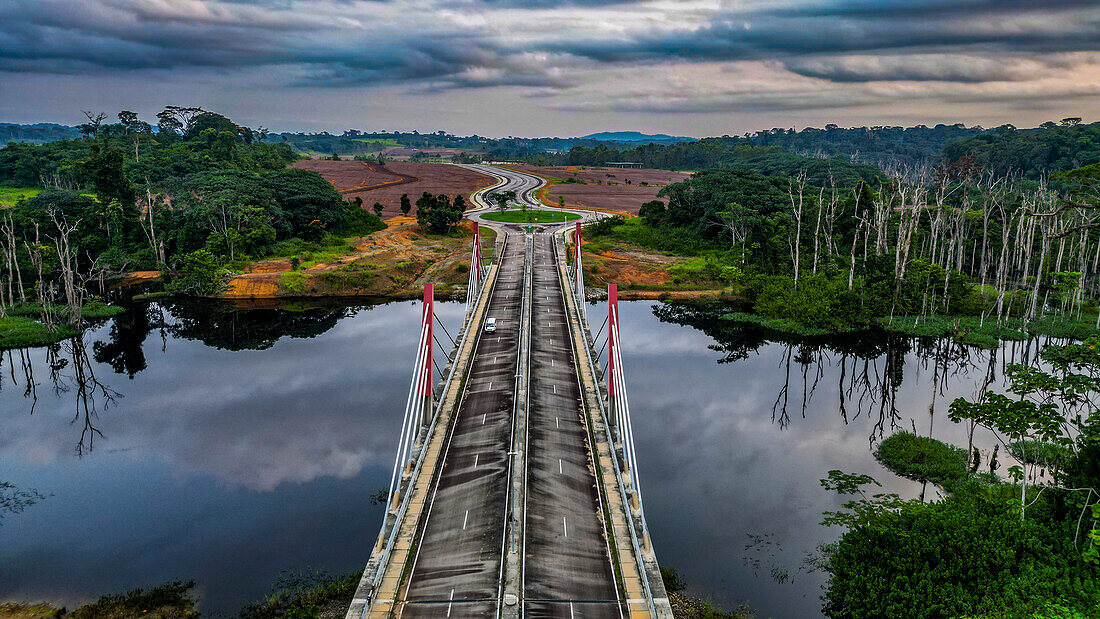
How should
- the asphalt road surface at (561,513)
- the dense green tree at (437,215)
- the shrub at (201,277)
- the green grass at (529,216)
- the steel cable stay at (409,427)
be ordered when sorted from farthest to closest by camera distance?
1. the green grass at (529,216)
2. the dense green tree at (437,215)
3. the shrub at (201,277)
4. the steel cable stay at (409,427)
5. the asphalt road surface at (561,513)

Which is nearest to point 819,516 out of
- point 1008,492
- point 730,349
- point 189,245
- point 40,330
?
point 1008,492

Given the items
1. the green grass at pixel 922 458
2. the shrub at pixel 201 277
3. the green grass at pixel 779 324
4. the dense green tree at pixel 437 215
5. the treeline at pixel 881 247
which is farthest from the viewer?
the dense green tree at pixel 437 215

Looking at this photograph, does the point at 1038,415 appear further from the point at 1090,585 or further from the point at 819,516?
the point at 819,516

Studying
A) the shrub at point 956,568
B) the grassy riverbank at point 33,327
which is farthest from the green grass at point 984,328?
the grassy riverbank at point 33,327

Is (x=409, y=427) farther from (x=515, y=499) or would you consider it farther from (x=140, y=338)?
(x=140, y=338)

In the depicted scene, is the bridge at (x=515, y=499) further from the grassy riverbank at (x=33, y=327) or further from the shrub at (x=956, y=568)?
the grassy riverbank at (x=33, y=327)

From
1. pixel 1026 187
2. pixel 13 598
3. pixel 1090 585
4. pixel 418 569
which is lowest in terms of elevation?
pixel 13 598
